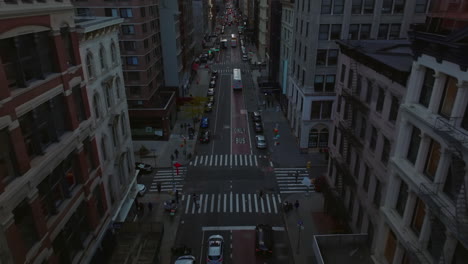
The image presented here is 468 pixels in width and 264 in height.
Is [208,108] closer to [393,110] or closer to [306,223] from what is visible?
[306,223]

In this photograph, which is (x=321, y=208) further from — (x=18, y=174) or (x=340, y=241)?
(x=18, y=174)

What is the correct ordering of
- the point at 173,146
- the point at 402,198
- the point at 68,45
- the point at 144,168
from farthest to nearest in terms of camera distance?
the point at 173,146 → the point at 144,168 → the point at 68,45 → the point at 402,198

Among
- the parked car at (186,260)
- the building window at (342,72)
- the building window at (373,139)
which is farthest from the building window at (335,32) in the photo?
the parked car at (186,260)

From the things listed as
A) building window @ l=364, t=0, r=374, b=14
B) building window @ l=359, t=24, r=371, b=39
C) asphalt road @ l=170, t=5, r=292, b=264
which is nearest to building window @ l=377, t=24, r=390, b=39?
building window @ l=359, t=24, r=371, b=39

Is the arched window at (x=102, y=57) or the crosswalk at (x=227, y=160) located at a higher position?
the arched window at (x=102, y=57)

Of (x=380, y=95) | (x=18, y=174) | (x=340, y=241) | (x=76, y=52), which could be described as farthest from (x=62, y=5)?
(x=340, y=241)

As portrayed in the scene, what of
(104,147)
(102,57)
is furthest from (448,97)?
(102,57)

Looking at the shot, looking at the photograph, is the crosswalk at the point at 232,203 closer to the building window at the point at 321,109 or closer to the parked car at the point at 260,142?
the parked car at the point at 260,142
